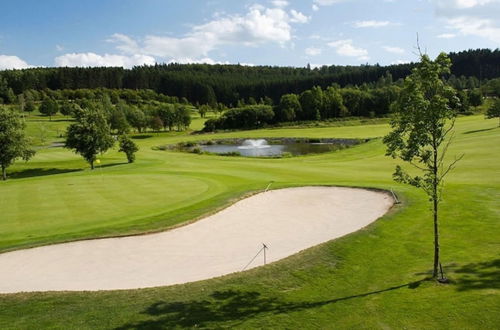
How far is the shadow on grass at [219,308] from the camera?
37.0ft

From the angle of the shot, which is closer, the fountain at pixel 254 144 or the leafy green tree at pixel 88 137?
the leafy green tree at pixel 88 137

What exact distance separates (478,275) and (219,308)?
28.0ft

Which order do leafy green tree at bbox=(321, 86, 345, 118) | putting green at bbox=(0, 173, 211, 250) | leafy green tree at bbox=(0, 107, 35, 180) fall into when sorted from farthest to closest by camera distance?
leafy green tree at bbox=(321, 86, 345, 118) → leafy green tree at bbox=(0, 107, 35, 180) → putting green at bbox=(0, 173, 211, 250)

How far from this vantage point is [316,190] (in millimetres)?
28578

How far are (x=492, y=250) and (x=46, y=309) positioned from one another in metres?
16.0

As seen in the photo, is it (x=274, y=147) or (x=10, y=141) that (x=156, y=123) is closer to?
(x=274, y=147)

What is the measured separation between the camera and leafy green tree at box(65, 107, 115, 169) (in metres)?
54.2

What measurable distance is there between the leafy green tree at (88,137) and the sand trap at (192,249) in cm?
3589

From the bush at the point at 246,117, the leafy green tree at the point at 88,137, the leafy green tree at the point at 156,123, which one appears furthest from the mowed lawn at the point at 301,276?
the bush at the point at 246,117

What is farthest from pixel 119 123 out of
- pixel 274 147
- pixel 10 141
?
pixel 10 141

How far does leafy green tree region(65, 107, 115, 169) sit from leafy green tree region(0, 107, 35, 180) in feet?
18.1

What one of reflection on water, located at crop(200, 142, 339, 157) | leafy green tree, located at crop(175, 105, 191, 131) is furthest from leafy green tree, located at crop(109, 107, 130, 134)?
reflection on water, located at crop(200, 142, 339, 157)

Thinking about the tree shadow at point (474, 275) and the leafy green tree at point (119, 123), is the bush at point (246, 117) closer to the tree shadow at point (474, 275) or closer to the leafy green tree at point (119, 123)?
the leafy green tree at point (119, 123)

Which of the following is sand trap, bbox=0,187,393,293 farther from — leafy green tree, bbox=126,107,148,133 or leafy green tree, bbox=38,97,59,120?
leafy green tree, bbox=38,97,59,120
